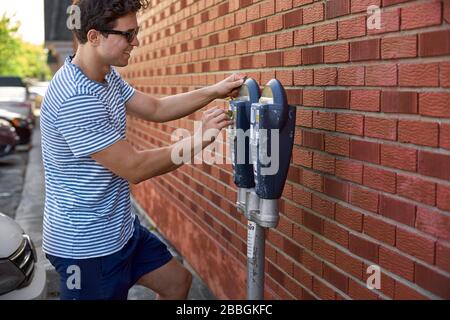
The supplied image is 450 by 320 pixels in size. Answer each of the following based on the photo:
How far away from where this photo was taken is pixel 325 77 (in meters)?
2.79

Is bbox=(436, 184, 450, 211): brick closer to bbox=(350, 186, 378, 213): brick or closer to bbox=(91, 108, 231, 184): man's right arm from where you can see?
bbox=(350, 186, 378, 213): brick

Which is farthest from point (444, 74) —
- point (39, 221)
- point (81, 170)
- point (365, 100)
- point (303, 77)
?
point (39, 221)

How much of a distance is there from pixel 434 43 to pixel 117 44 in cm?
123

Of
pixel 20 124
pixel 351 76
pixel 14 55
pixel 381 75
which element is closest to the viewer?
pixel 381 75

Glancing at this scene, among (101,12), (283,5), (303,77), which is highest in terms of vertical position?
(283,5)

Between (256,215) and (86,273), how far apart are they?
0.78 m

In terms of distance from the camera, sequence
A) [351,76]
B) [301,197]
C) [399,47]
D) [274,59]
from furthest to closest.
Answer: [274,59] < [301,197] < [351,76] < [399,47]

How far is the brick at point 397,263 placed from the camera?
2.24 meters

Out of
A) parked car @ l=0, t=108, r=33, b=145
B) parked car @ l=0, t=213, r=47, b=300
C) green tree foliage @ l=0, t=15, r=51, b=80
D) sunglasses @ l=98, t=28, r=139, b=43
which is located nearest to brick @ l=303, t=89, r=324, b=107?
sunglasses @ l=98, t=28, r=139, b=43

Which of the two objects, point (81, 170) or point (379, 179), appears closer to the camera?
point (379, 179)

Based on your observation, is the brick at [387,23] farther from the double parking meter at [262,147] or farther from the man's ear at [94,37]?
the man's ear at [94,37]

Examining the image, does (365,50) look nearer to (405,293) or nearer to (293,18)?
(293,18)

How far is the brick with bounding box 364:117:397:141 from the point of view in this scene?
232 cm
